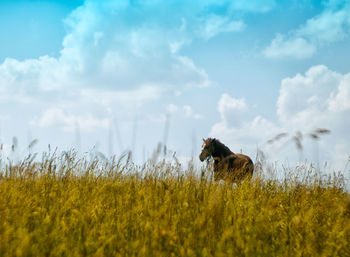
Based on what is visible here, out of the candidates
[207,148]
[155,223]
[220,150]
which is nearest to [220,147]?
[220,150]

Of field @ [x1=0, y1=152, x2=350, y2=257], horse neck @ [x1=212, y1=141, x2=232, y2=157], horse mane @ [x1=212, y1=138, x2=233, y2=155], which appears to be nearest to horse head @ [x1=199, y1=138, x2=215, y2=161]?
horse mane @ [x1=212, y1=138, x2=233, y2=155]

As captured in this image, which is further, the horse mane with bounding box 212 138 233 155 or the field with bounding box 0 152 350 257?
the horse mane with bounding box 212 138 233 155

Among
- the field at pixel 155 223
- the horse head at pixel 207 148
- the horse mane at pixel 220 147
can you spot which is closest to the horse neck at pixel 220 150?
the horse mane at pixel 220 147

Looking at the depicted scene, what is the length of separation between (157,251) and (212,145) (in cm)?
903

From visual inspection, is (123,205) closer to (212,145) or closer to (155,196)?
(155,196)

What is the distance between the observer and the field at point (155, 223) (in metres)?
2.76

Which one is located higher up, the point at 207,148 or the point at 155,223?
the point at 207,148

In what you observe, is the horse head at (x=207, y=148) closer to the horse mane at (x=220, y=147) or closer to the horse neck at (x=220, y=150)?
the horse mane at (x=220, y=147)

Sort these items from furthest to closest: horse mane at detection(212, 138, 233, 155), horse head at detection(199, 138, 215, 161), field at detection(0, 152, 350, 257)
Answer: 1. horse mane at detection(212, 138, 233, 155)
2. horse head at detection(199, 138, 215, 161)
3. field at detection(0, 152, 350, 257)

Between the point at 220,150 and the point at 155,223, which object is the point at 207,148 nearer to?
the point at 220,150

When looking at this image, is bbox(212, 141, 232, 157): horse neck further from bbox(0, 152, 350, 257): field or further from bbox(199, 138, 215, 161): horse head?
bbox(0, 152, 350, 257): field

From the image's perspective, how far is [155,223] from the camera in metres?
3.09

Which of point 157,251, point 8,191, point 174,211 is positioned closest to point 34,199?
point 8,191

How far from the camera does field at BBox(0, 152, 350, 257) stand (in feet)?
9.07
